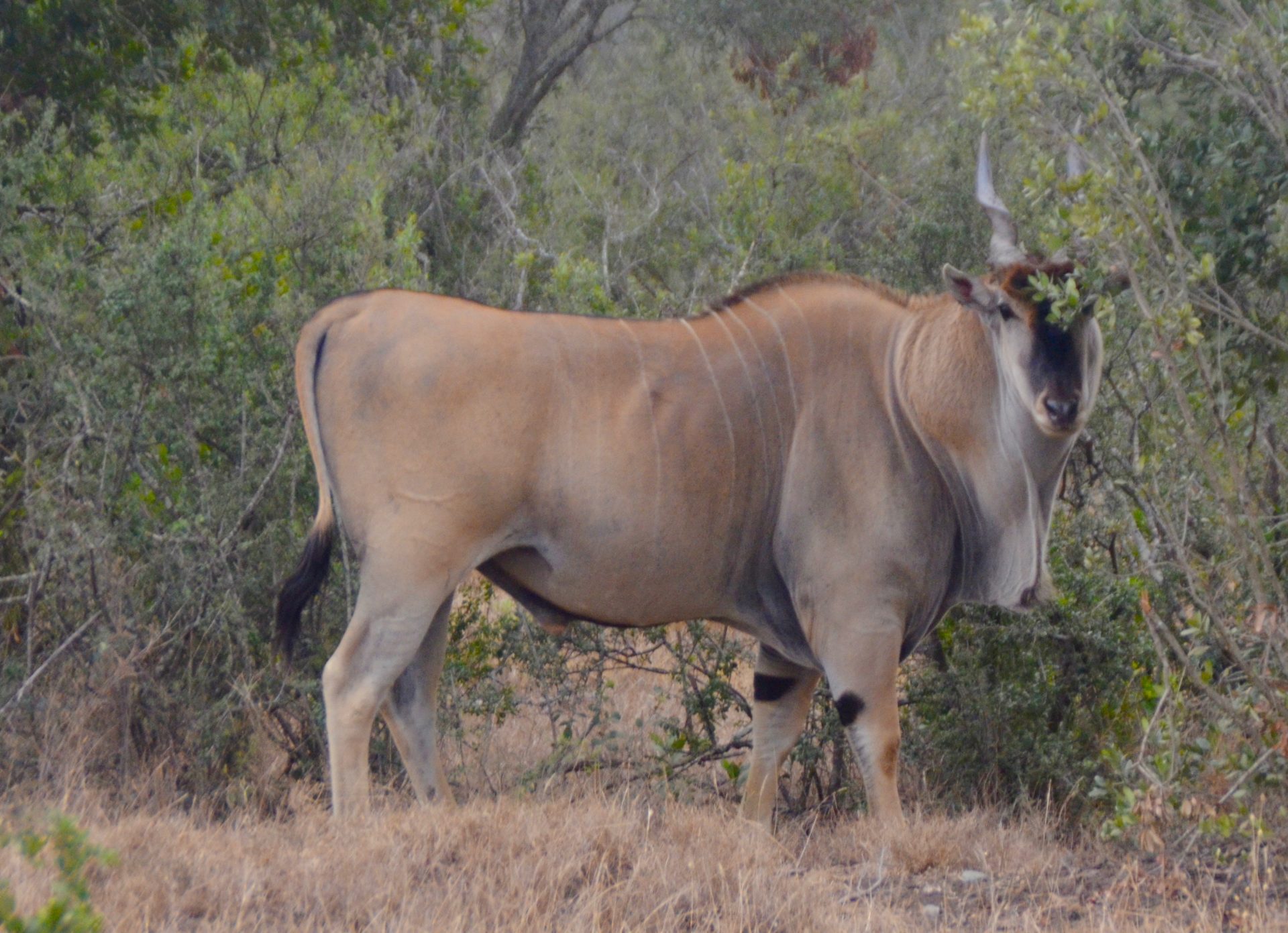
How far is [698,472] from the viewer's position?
3.92 meters

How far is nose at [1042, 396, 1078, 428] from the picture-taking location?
3.66 meters

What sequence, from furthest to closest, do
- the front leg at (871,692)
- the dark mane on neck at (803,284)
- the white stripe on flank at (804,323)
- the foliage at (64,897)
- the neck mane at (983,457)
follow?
the dark mane on neck at (803,284) → the white stripe on flank at (804,323) → the neck mane at (983,457) → the front leg at (871,692) → the foliage at (64,897)

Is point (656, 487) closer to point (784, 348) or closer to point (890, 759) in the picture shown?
point (784, 348)

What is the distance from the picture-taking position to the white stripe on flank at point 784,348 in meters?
4.04

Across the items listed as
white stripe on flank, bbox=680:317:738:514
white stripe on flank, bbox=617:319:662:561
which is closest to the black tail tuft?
white stripe on flank, bbox=617:319:662:561

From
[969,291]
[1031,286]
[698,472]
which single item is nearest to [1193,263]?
[1031,286]

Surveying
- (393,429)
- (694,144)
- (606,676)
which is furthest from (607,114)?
(393,429)

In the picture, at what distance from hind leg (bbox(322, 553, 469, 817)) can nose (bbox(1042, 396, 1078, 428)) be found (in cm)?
151

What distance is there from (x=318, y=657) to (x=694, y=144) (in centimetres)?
909

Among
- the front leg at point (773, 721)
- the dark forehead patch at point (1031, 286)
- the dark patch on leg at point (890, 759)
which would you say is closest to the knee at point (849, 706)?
the dark patch on leg at point (890, 759)

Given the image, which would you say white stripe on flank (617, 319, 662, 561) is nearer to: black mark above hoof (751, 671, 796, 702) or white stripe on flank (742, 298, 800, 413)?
white stripe on flank (742, 298, 800, 413)

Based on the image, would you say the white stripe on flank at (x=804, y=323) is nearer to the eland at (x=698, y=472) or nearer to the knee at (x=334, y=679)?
the eland at (x=698, y=472)

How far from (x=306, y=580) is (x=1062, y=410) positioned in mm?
1978

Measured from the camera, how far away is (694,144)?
1298 cm
